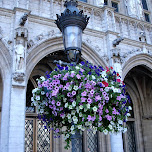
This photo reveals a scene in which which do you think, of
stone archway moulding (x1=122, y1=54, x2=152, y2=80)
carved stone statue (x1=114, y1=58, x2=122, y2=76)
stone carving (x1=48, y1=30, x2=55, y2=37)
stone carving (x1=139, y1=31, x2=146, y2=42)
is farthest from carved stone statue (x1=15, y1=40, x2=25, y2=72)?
stone carving (x1=139, y1=31, x2=146, y2=42)

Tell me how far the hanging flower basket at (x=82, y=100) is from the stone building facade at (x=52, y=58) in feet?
10.9

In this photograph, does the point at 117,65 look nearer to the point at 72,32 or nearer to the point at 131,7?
the point at 131,7

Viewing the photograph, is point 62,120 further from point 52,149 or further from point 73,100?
point 52,149

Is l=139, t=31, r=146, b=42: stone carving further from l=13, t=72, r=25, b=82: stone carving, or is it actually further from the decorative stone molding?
l=13, t=72, r=25, b=82: stone carving

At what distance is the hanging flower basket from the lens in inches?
144

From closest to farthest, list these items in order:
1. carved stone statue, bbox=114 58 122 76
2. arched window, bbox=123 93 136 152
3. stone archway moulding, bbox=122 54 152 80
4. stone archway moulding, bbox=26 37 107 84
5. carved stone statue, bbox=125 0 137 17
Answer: stone archway moulding, bbox=26 37 107 84, carved stone statue, bbox=114 58 122 76, stone archway moulding, bbox=122 54 152 80, arched window, bbox=123 93 136 152, carved stone statue, bbox=125 0 137 17

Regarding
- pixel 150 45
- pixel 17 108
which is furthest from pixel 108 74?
pixel 150 45

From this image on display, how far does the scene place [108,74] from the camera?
14.1 ft

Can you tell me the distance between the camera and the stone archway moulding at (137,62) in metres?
10.2

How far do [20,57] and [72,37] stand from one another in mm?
3764

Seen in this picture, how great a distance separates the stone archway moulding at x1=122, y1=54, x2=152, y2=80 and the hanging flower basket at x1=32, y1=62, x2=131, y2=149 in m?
6.15

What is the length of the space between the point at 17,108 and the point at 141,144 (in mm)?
8162

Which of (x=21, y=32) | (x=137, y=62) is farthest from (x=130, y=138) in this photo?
(x=21, y=32)

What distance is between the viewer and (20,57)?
7.54 meters
